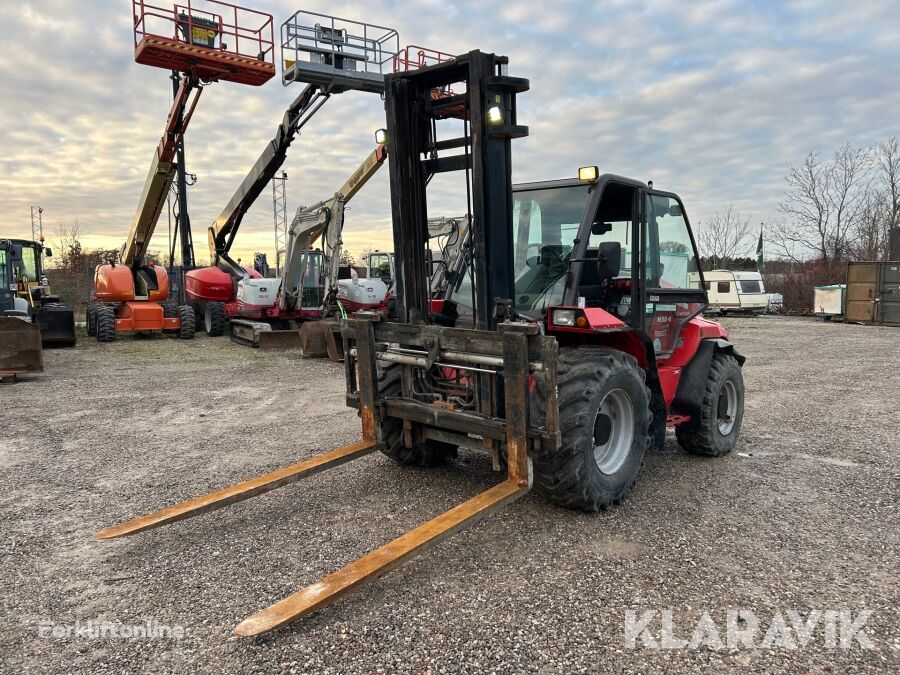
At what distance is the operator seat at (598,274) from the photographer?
4270 millimetres

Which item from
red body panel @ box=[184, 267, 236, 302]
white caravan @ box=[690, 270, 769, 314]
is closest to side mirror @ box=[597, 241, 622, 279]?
red body panel @ box=[184, 267, 236, 302]

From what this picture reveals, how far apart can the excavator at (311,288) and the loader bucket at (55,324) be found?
3.82 meters

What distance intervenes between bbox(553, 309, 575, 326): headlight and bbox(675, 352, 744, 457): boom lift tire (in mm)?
2090

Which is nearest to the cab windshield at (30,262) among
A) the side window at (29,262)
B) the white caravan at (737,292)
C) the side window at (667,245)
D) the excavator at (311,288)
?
the side window at (29,262)

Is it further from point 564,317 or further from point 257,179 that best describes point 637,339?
point 257,179

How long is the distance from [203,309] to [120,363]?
6648 millimetres

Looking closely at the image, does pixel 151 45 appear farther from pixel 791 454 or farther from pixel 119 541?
pixel 791 454

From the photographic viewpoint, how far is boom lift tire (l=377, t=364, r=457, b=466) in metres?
4.75

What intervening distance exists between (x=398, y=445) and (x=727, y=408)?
3.24 meters

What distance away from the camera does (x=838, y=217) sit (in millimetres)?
29812

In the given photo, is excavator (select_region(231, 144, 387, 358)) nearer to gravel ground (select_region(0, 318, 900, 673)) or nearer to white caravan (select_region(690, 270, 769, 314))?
gravel ground (select_region(0, 318, 900, 673))

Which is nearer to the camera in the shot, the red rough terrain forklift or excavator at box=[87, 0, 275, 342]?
the red rough terrain forklift

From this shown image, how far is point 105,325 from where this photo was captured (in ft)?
53.7

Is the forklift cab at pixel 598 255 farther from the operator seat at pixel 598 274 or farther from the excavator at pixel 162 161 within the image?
the excavator at pixel 162 161
